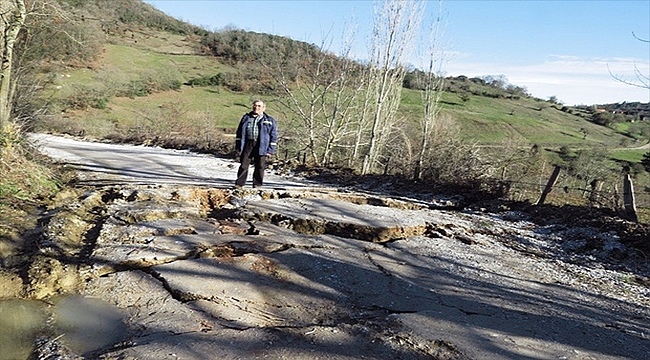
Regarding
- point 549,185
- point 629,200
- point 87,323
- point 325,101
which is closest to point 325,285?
point 87,323

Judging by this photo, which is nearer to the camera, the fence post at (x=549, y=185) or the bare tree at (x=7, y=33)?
the bare tree at (x=7, y=33)

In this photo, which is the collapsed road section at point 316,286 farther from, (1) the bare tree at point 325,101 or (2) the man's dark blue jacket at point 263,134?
(1) the bare tree at point 325,101

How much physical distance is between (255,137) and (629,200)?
262 inches

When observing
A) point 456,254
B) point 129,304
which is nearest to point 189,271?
point 129,304

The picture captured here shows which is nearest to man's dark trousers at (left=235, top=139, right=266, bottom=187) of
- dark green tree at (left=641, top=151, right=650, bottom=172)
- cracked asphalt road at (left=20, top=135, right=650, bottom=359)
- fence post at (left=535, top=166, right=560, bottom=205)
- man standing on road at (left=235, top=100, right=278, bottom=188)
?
man standing on road at (left=235, top=100, right=278, bottom=188)

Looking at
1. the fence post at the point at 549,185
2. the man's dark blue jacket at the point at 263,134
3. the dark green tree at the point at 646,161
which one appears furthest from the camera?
the dark green tree at the point at 646,161

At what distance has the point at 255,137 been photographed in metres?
7.45

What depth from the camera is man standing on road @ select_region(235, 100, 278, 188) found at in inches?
292

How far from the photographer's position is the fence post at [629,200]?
277 inches

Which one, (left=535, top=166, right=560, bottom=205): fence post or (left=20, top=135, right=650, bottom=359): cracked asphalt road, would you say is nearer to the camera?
(left=20, top=135, right=650, bottom=359): cracked asphalt road

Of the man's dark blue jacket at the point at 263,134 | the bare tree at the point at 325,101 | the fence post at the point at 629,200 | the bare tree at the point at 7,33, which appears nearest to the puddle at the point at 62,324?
the man's dark blue jacket at the point at 263,134

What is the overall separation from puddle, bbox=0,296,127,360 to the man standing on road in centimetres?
451

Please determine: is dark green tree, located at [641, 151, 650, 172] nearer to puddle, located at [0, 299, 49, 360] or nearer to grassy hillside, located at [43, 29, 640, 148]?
grassy hillside, located at [43, 29, 640, 148]

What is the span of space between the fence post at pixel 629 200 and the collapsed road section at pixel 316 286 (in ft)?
6.78
